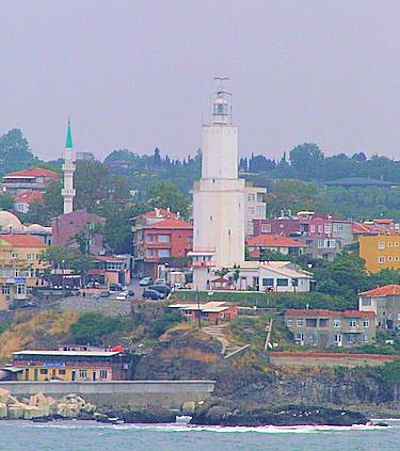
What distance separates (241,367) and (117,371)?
3.20m

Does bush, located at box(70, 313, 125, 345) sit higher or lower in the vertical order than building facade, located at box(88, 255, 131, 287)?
lower

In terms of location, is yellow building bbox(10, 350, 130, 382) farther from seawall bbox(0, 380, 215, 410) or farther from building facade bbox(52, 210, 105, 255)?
building facade bbox(52, 210, 105, 255)

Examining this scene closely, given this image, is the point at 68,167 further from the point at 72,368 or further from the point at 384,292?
the point at 72,368

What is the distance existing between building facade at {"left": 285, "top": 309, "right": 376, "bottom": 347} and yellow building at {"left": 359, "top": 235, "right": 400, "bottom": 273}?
8.43 meters

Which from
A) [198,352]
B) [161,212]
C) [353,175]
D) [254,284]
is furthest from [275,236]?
[353,175]

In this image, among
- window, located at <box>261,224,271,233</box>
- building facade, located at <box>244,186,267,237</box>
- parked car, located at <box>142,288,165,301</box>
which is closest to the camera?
parked car, located at <box>142,288,165,301</box>

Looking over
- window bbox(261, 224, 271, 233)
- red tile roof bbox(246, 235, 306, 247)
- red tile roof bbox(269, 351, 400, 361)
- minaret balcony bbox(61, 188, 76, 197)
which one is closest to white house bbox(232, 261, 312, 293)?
red tile roof bbox(269, 351, 400, 361)

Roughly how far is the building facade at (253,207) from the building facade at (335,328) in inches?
588

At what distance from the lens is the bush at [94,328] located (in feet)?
209

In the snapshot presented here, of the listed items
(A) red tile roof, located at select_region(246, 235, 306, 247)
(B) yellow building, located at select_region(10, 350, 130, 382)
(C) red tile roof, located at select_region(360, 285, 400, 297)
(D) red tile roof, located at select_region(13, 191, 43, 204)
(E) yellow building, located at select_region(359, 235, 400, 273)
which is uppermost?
(D) red tile roof, located at select_region(13, 191, 43, 204)

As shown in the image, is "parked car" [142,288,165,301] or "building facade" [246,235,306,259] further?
"building facade" [246,235,306,259]

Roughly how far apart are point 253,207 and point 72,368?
766 inches

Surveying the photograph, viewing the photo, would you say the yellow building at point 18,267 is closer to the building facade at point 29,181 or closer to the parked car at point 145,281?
the parked car at point 145,281

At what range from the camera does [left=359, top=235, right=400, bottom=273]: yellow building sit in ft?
234
